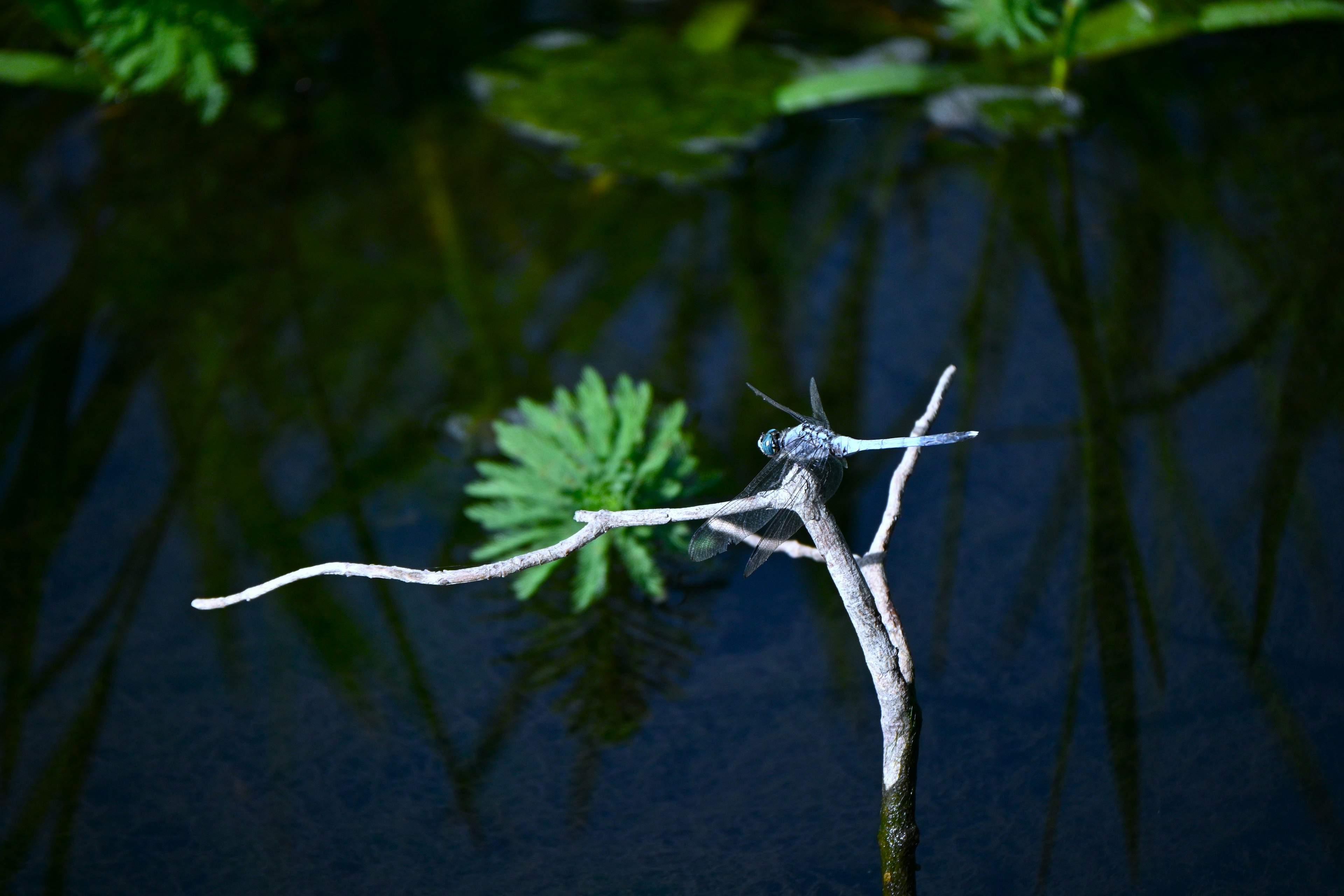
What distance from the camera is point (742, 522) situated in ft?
6.56

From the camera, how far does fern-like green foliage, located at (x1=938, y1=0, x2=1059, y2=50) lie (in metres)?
3.41


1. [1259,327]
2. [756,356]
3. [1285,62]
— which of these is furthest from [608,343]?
[1285,62]

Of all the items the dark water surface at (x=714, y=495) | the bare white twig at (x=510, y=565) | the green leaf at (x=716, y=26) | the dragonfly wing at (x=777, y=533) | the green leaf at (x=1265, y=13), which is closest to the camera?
the bare white twig at (x=510, y=565)

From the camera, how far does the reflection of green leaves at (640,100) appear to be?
378 cm

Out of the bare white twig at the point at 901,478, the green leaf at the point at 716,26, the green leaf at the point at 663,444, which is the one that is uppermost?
the green leaf at the point at 716,26

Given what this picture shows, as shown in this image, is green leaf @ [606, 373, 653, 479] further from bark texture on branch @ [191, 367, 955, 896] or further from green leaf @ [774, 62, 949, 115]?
green leaf @ [774, 62, 949, 115]

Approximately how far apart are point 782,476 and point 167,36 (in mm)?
2721

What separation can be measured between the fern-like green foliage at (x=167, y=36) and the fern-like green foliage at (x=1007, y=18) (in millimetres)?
2280

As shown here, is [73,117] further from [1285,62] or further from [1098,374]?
[1285,62]

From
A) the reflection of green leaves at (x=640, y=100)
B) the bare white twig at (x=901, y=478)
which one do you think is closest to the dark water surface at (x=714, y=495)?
the reflection of green leaves at (x=640, y=100)

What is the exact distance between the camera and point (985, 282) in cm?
336

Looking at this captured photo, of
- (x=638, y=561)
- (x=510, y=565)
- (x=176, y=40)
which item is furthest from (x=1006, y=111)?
(x=510, y=565)

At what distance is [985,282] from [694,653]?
1.56 metres

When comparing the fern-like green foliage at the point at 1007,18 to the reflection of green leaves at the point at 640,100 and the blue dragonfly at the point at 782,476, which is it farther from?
the blue dragonfly at the point at 782,476
